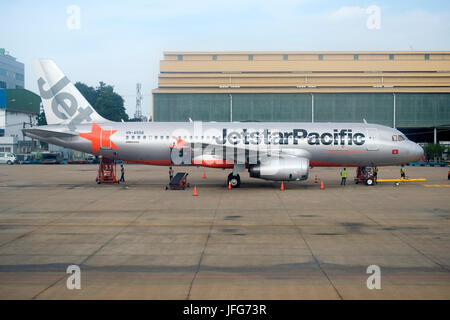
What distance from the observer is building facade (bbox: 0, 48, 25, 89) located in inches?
4921

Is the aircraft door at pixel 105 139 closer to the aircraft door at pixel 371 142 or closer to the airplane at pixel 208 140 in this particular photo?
the airplane at pixel 208 140

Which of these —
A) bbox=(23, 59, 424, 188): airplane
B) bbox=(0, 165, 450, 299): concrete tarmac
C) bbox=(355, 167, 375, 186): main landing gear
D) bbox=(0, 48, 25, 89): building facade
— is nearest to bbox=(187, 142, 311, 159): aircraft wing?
bbox=(23, 59, 424, 188): airplane

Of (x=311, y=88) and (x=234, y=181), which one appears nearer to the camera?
(x=234, y=181)

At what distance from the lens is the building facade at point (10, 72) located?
12500cm

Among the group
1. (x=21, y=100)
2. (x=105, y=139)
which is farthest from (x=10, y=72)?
(x=105, y=139)

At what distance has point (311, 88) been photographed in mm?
66438

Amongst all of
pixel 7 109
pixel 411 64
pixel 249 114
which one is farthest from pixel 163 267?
pixel 7 109

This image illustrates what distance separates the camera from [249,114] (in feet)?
209

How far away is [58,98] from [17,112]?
6970 cm

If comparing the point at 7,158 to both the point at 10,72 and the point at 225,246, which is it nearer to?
the point at 225,246

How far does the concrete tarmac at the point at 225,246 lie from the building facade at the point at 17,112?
2604 inches

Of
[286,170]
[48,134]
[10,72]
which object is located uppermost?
[10,72]

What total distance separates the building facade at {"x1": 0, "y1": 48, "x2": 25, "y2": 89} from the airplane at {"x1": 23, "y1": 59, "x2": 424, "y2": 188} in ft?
362

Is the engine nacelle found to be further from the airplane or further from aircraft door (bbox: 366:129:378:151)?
aircraft door (bbox: 366:129:378:151)
